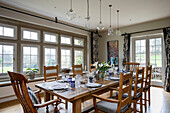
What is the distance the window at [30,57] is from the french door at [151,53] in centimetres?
456

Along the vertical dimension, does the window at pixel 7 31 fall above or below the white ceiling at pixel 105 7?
below

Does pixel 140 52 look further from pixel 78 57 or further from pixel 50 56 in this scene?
pixel 50 56

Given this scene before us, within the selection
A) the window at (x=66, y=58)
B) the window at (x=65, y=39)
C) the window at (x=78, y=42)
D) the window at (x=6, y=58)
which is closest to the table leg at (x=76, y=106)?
the window at (x=6, y=58)

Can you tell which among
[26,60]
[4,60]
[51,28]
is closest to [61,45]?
[51,28]

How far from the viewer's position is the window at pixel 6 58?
332 centimetres

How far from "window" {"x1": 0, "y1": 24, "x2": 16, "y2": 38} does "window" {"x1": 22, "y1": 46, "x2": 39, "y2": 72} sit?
542 millimetres

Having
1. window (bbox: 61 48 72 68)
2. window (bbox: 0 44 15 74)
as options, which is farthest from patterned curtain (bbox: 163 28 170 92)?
window (bbox: 0 44 15 74)

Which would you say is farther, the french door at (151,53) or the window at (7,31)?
the french door at (151,53)

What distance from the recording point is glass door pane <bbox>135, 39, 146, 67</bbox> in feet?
16.9

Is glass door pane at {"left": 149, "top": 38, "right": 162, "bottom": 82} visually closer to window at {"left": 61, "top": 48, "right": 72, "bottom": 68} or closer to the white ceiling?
the white ceiling

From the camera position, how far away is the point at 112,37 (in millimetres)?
5949

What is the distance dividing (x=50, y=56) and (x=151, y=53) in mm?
4596

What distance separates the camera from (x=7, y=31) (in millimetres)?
3389

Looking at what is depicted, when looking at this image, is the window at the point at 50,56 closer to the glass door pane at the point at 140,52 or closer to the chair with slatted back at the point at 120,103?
the chair with slatted back at the point at 120,103
